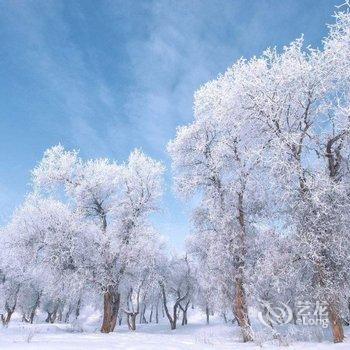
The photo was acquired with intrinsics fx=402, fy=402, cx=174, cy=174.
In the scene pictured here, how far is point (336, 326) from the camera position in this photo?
13453 mm

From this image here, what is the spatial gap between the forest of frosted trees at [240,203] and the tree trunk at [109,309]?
0.27 feet

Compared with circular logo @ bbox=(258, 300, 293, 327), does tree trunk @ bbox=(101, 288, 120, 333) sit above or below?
above

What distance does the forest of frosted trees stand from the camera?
47.6 ft

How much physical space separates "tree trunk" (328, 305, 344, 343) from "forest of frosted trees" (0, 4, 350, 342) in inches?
1.7

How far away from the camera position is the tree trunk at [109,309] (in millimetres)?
23781

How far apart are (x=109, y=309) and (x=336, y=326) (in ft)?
48.1

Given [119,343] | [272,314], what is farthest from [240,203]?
[119,343]

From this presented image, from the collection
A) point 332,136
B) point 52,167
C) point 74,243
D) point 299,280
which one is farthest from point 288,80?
point 52,167

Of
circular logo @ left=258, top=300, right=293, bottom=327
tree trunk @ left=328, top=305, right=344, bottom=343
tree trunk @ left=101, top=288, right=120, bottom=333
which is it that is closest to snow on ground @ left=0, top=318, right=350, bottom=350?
tree trunk @ left=328, top=305, right=344, bottom=343

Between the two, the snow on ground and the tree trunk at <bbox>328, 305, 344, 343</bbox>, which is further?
the tree trunk at <bbox>328, 305, 344, 343</bbox>

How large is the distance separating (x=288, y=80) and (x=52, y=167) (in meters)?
16.4

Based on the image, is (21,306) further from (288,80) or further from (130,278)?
(288,80)

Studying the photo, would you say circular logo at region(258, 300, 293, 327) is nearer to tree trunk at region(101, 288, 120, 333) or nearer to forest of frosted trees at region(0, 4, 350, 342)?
forest of frosted trees at region(0, 4, 350, 342)

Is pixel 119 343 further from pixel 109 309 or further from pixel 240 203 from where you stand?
pixel 109 309
